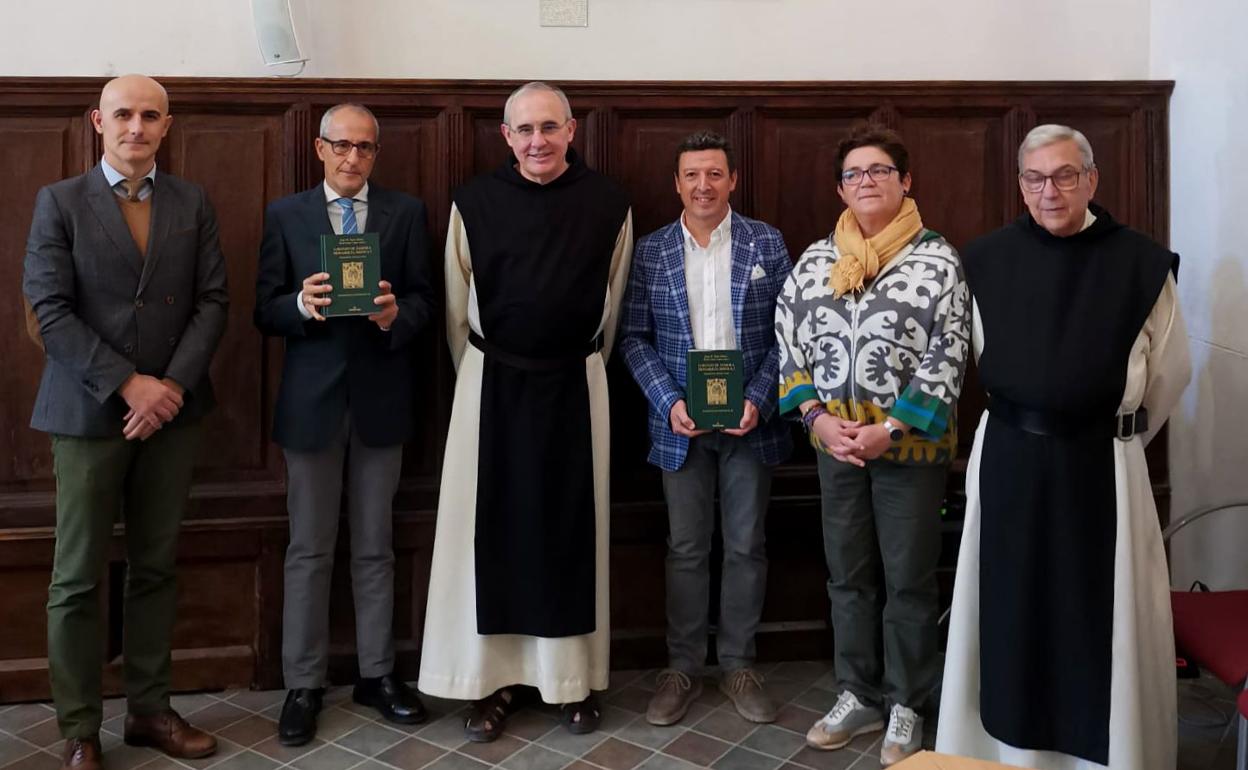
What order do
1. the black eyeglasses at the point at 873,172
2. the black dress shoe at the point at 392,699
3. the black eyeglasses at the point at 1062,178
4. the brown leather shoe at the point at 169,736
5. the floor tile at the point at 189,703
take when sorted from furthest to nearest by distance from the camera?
the floor tile at the point at 189,703, the black dress shoe at the point at 392,699, the brown leather shoe at the point at 169,736, the black eyeglasses at the point at 873,172, the black eyeglasses at the point at 1062,178

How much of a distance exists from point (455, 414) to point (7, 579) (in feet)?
5.00

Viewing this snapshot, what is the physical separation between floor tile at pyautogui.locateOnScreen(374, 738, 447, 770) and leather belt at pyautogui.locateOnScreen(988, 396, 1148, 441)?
1.81 meters

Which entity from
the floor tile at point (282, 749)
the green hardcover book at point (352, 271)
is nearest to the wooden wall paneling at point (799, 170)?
the green hardcover book at point (352, 271)

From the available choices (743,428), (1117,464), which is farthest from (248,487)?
(1117,464)

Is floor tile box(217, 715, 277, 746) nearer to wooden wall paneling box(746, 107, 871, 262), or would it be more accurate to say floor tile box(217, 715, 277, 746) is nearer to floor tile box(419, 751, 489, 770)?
floor tile box(419, 751, 489, 770)

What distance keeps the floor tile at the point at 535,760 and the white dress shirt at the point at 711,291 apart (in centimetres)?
123

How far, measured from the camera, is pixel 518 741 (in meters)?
3.01

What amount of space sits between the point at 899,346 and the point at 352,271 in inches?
58.2

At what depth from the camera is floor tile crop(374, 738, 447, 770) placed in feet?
9.41

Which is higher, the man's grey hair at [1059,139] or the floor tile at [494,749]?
the man's grey hair at [1059,139]

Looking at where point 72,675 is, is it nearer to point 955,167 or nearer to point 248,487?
point 248,487

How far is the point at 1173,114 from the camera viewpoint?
3660 mm

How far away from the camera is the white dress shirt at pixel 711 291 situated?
3057 mm

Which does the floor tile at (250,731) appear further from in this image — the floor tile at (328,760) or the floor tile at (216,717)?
the floor tile at (328,760)
